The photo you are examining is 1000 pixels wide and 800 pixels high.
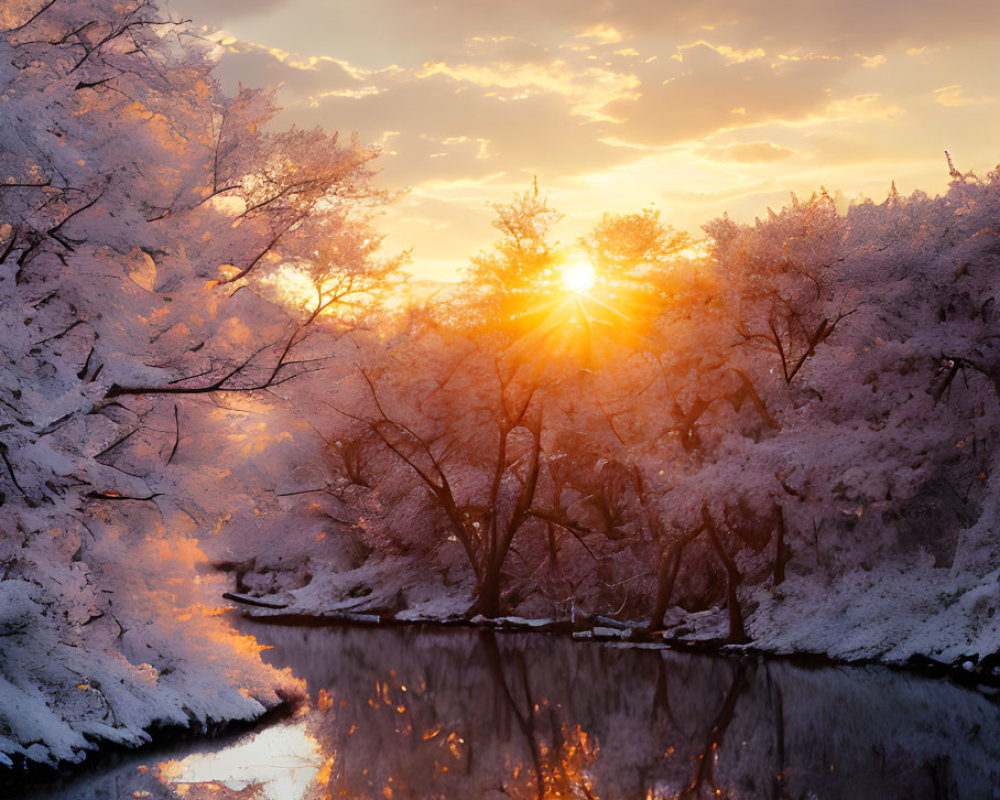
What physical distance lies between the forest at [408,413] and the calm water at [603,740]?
4.83 ft

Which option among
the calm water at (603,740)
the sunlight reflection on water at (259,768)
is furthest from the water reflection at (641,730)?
the sunlight reflection on water at (259,768)

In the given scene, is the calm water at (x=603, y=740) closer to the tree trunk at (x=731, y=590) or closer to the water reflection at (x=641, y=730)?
the water reflection at (x=641, y=730)

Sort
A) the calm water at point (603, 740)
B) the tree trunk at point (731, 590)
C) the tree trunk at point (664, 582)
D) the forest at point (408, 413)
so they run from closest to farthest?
the calm water at point (603, 740) → the forest at point (408, 413) → the tree trunk at point (731, 590) → the tree trunk at point (664, 582)

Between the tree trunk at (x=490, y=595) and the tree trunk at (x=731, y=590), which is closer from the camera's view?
the tree trunk at (x=731, y=590)

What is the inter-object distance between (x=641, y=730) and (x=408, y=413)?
17404mm

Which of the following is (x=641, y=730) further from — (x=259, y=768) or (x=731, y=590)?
(x=731, y=590)

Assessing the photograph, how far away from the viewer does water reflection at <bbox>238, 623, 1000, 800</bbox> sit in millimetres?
9328

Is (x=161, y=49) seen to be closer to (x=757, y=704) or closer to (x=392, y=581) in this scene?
(x=757, y=704)

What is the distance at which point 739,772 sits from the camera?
9.77 meters

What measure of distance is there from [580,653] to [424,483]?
9140mm

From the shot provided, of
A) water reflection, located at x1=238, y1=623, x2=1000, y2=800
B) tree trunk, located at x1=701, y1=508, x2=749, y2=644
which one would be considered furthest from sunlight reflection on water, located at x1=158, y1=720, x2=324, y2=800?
tree trunk, located at x1=701, y1=508, x2=749, y2=644

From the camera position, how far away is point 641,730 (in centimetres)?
1238

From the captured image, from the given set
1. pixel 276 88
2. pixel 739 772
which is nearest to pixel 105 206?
pixel 276 88

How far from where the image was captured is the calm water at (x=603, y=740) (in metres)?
9.21
